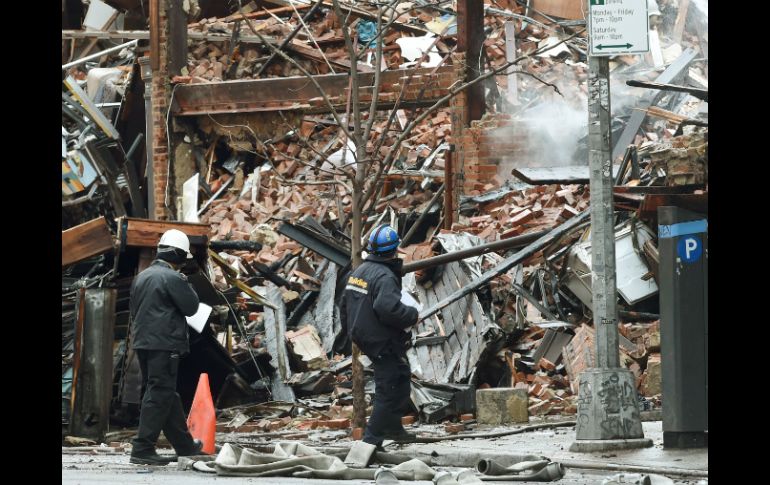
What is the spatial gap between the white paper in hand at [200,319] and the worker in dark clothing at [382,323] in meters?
2.94

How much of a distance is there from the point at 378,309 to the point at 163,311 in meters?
1.67

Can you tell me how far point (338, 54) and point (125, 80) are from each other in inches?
177

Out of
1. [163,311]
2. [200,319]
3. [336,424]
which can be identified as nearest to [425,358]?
[336,424]

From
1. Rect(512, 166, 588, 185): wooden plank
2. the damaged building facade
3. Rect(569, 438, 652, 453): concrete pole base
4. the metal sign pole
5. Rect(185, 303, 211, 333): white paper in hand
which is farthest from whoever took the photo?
Rect(512, 166, 588, 185): wooden plank

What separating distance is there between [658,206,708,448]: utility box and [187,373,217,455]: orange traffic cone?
12.2 ft

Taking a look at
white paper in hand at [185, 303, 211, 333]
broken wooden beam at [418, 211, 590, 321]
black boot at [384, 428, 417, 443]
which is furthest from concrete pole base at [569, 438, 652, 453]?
broken wooden beam at [418, 211, 590, 321]

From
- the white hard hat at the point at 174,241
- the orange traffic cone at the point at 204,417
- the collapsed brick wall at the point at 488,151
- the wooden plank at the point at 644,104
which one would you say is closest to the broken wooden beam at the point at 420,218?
the collapsed brick wall at the point at 488,151

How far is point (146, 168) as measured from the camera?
74.2 ft

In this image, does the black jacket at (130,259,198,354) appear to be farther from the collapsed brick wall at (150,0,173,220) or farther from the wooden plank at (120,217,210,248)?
the collapsed brick wall at (150,0,173,220)

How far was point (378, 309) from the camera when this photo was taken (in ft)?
32.4

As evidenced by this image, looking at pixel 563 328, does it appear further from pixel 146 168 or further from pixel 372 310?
pixel 146 168

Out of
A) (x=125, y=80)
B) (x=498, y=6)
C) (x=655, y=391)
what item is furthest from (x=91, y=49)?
(x=655, y=391)

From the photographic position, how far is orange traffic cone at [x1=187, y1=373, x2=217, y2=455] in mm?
10727

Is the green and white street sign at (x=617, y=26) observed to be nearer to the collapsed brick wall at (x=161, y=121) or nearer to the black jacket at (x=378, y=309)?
the black jacket at (x=378, y=309)
